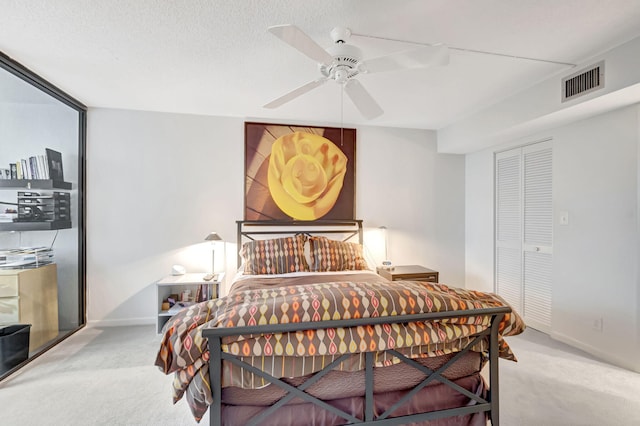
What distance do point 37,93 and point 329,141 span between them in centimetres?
303

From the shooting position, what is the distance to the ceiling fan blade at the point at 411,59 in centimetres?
168

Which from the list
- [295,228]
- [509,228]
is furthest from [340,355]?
[509,228]

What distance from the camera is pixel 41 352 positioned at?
286 centimetres

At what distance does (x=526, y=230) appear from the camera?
366 centimetres

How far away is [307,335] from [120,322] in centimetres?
331

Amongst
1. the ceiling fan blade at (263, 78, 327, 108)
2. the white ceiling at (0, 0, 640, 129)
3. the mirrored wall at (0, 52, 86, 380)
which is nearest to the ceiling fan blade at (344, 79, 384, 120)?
the ceiling fan blade at (263, 78, 327, 108)

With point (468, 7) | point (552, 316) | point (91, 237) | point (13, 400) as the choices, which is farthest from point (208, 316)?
point (552, 316)

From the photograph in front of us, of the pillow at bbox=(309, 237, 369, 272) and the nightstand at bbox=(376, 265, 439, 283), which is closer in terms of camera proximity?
the pillow at bbox=(309, 237, 369, 272)

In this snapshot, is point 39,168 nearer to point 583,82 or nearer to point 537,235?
point 583,82

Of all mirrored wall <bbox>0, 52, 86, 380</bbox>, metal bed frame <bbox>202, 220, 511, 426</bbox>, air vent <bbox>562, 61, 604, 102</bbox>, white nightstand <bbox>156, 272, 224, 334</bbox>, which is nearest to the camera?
metal bed frame <bbox>202, 220, 511, 426</bbox>

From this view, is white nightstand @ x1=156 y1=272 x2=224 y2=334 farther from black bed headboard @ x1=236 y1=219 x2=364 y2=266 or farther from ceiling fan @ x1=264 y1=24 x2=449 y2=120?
ceiling fan @ x1=264 y1=24 x2=449 y2=120

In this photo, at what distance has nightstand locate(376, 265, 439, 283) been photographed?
12.0 feet

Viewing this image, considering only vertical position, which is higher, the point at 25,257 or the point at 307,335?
the point at 25,257

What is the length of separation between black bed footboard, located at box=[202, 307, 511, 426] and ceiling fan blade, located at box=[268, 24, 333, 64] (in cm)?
137
